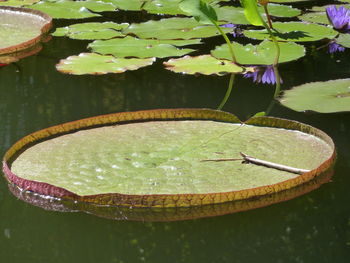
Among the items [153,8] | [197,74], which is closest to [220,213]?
[197,74]

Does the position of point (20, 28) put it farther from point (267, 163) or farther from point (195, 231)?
point (195, 231)

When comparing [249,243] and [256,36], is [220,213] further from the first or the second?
[256,36]

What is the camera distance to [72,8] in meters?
3.38

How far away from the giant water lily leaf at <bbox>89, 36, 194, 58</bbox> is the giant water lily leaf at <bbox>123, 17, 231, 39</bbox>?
0.37ft

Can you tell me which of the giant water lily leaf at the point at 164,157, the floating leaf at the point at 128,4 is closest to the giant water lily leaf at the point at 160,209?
the giant water lily leaf at the point at 164,157

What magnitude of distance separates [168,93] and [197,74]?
18cm

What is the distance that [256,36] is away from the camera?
2.74m

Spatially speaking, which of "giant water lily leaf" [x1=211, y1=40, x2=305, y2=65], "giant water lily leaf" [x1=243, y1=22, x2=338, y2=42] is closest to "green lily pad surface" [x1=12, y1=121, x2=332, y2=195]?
"giant water lily leaf" [x1=211, y1=40, x2=305, y2=65]

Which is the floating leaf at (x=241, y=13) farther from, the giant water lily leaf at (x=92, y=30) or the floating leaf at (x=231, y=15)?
the giant water lily leaf at (x=92, y=30)

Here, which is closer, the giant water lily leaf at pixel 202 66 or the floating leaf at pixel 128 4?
the giant water lily leaf at pixel 202 66

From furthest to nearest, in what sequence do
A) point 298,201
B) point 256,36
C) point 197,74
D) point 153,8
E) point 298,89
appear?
1. point 153,8
2. point 256,36
3. point 197,74
4. point 298,89
5. point 298,201

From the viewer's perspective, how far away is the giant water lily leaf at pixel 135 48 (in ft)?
8.22

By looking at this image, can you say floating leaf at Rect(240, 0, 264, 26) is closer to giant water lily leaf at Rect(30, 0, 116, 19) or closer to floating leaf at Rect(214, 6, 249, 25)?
floating leaf at Rect(214, 6, 249, 25)

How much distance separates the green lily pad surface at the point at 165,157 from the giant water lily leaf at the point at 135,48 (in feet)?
2.34
